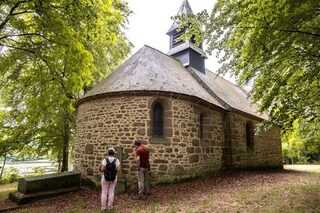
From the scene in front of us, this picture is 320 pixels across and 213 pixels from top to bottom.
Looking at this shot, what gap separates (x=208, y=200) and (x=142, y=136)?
3.53 m

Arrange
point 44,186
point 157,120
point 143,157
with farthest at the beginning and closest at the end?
point 157,120
point 44,186
point 143,157

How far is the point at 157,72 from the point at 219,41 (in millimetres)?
4887

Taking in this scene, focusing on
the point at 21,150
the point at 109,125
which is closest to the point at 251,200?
the point at 109,125

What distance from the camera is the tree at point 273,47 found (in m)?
4.87

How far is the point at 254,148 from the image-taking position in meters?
14.6

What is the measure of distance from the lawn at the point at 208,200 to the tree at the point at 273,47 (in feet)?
7.21

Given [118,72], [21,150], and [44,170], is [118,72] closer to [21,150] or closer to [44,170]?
A: [21,150]

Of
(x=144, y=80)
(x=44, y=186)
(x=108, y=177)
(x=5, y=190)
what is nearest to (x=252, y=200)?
(x=108, y=177)

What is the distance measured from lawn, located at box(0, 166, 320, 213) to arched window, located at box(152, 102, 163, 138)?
6.83 ft

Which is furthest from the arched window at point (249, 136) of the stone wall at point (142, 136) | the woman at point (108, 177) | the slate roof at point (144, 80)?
the woman at point (108, 177)

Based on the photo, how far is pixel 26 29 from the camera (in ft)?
24.5

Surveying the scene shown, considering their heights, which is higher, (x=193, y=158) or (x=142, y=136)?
(x=142, y=136)

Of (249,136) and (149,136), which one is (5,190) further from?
(249,136)

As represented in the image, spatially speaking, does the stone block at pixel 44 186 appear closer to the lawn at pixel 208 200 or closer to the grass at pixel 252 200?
the lawn at pixel 208 200
